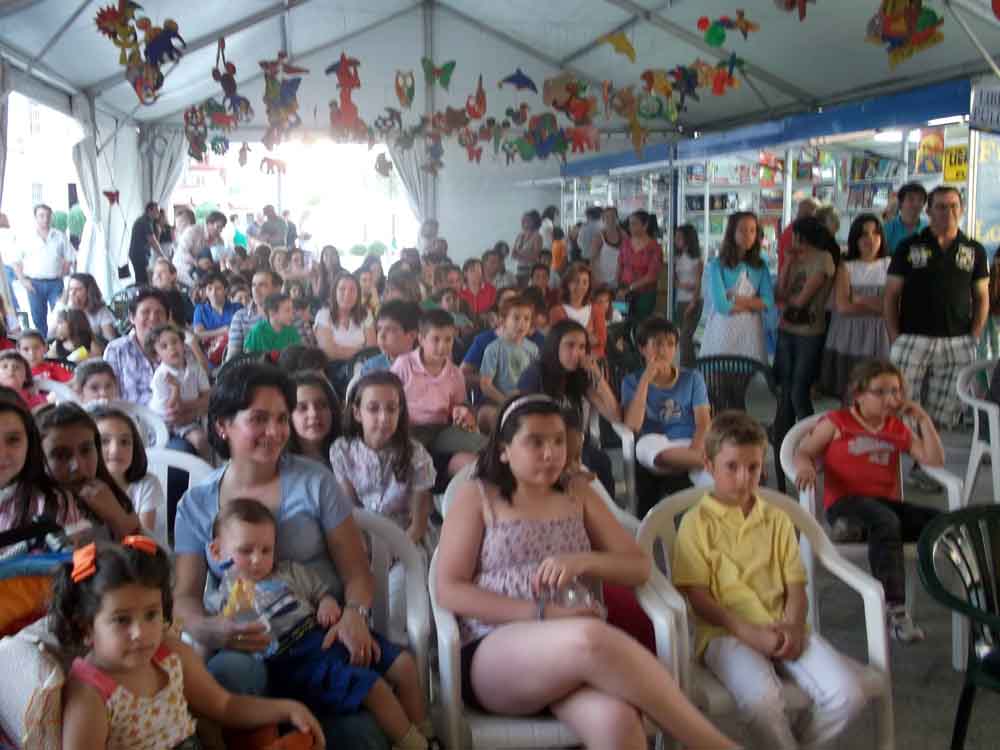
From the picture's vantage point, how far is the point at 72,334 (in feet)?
16.9

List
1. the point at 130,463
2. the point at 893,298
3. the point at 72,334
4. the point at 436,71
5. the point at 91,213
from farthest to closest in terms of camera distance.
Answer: the point at 91,213
the point at 436,71
the point at 72,334
the point at 893,298
the point at 130,463

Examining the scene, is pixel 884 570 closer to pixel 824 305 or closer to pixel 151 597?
pixel 151 597

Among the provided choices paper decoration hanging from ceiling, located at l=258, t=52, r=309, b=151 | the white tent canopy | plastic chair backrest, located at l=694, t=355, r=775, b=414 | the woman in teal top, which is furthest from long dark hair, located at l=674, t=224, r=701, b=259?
plastic chair backrest, located at l=694, t=355, r=775, b=414

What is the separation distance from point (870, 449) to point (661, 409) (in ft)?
2.72

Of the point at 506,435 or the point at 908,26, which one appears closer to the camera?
the point at 506,435

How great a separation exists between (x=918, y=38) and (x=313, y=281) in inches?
175

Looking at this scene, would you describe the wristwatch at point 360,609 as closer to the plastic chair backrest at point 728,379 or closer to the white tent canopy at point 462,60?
the plastic chair backrest at point 728,379

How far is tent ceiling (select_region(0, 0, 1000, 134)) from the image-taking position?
786 cm

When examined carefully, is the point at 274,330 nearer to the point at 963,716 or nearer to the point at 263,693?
the point at 263,693

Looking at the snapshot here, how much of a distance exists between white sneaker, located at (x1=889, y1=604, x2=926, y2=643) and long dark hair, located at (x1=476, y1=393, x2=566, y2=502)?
4.37 ft

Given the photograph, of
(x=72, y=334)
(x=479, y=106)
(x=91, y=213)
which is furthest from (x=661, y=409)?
(x=91, y=213)

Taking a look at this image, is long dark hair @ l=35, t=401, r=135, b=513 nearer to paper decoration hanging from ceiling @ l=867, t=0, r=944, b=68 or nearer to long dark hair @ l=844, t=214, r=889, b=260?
paper decoration hanging from ceiling @ l=867, t=0, r=944, b=68

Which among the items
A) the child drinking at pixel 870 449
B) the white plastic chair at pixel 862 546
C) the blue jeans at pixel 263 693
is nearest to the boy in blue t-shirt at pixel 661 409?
the white plastic chair at pixel 862 546

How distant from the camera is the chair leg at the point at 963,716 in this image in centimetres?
213
